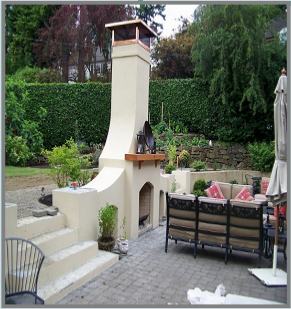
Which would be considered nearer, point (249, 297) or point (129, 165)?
point (249, 297)

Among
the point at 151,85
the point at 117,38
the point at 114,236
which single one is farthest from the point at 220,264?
the point at 151,85

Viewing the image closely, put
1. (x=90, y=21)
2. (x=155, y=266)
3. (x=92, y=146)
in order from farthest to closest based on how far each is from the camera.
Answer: (x=90, y=21) < (x=92, y=146) < (x=155, y=266)

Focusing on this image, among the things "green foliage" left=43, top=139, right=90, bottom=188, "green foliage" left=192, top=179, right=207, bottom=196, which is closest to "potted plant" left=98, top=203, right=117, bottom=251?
"green foliage" left=43, top=139, right=90, bottom=188

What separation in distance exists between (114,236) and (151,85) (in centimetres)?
1015

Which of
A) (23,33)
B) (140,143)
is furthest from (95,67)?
(140,143)

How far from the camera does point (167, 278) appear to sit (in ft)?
16.9

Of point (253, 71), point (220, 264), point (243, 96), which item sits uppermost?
point (253, 71)

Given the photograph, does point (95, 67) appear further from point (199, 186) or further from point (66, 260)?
point (66, 260)

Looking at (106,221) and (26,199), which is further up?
(26,199)

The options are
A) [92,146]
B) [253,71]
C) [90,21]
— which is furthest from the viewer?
[90,21]

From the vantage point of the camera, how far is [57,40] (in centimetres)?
1850

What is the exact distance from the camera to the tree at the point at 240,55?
1277 centimetres

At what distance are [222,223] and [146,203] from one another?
8.30 feet

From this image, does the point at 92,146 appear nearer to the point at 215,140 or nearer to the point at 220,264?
the point at 215,140
